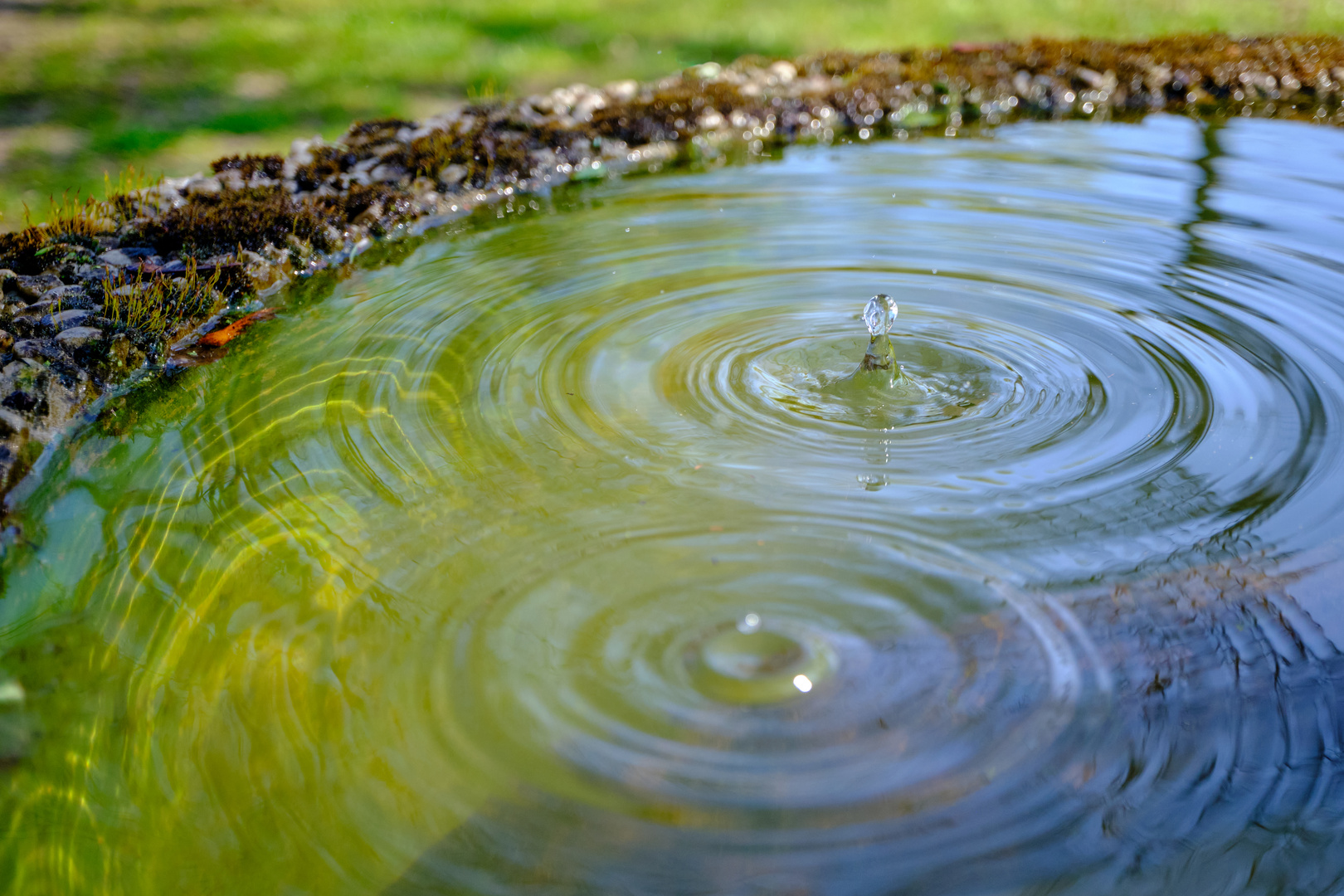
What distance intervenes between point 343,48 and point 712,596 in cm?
798

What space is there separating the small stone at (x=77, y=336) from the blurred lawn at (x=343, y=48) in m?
2.17

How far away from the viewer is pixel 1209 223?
445 cm

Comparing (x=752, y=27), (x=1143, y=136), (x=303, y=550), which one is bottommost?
(x=303, y=550)

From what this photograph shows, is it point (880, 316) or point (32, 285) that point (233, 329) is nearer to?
point (32, 285)

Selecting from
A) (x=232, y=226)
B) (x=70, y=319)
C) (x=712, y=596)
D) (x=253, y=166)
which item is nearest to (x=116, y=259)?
(x=232, y=226)

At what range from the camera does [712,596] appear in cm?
224

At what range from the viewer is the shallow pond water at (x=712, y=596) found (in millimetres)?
1714

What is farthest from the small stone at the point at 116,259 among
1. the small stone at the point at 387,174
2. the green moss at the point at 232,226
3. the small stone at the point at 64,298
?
the small stone at the point at 387,174

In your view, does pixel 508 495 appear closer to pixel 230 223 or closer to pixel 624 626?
pixel 624 626

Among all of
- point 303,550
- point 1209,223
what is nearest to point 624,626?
point 303,550

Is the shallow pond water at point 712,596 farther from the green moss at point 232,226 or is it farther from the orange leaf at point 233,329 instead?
the green moss at point 232,226

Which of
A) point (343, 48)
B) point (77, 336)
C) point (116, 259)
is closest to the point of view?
point (77, 336)

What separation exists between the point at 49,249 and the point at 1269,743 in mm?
4349

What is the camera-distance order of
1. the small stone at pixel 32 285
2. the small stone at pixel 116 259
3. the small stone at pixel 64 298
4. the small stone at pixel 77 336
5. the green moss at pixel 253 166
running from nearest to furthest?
the small stone at pixel 77 336, the small stone at pixel 64 298, the small stone at pixel 32 285, the small stone at pixel 116 259, the green moss at pixel 253 166
